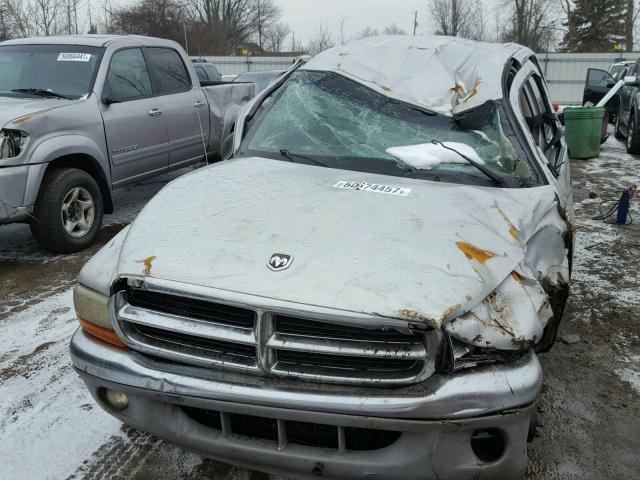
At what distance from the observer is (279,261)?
2057 millimetres

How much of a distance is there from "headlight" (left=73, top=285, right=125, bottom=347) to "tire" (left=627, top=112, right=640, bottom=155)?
11.1m

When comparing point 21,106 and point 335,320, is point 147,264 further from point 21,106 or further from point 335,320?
point 21,106

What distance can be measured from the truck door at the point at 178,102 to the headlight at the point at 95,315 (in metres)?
4.44

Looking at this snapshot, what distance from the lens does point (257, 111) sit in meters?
3.73

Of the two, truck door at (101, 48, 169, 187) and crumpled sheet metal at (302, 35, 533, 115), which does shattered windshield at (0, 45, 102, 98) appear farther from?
crumpled sheet metal at (302, 35, 533, 115)

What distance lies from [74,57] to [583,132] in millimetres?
8864

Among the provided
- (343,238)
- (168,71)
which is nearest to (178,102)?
(168,71)

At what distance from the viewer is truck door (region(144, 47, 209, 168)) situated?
658 cm

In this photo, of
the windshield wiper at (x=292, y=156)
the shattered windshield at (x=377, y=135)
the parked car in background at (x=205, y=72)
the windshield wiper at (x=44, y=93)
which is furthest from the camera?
the parked car in background at (x=205, y=72)

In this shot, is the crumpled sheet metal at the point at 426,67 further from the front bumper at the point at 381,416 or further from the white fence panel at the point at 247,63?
the white fence panel at the point at 247,63

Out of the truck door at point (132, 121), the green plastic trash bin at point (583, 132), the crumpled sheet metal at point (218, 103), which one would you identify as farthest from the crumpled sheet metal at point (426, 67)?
the green plastic trash bin at point (583, 132)

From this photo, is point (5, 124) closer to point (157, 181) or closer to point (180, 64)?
point (180, 64)

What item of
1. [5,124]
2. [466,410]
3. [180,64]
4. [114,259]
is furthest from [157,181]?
[466,410]

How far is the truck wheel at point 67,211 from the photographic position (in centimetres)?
507
